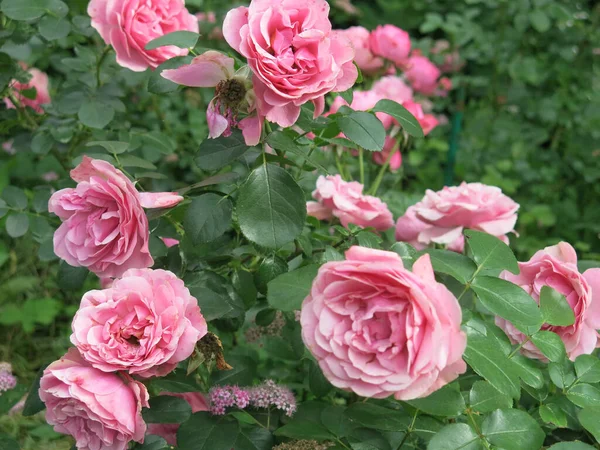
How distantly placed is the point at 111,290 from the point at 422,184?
6.39 feet

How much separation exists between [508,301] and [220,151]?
381mm

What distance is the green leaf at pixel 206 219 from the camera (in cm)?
84

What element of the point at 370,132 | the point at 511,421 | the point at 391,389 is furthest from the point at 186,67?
the point at 511,421

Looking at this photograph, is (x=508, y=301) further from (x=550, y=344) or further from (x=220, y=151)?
(x=220, y=151)

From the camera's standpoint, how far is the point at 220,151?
0.86 meters

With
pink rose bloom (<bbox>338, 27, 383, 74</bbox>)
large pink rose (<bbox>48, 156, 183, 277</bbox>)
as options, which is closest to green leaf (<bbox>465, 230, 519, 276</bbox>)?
large pink rose (<bbox>48, 156, 183, 277</bbox>)

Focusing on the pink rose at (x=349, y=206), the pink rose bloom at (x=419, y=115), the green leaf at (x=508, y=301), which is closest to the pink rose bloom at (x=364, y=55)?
the pink rose bloom at (x=419, y=115)

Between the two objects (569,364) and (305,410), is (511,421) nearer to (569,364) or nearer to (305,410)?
(569,364)

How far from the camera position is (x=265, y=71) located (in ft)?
2.44

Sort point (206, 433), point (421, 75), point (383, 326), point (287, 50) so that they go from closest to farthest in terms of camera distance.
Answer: point (383, 326) < point (287, 50) < point (206, 433) < point (421, 75)

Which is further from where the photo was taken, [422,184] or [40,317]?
[422,184]

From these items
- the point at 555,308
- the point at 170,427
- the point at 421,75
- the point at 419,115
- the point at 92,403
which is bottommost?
the point at 421,75

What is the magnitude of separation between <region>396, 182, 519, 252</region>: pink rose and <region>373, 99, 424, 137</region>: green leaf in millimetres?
230

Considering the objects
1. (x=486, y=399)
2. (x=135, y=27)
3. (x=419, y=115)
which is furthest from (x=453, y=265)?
(x=419, y=115)
